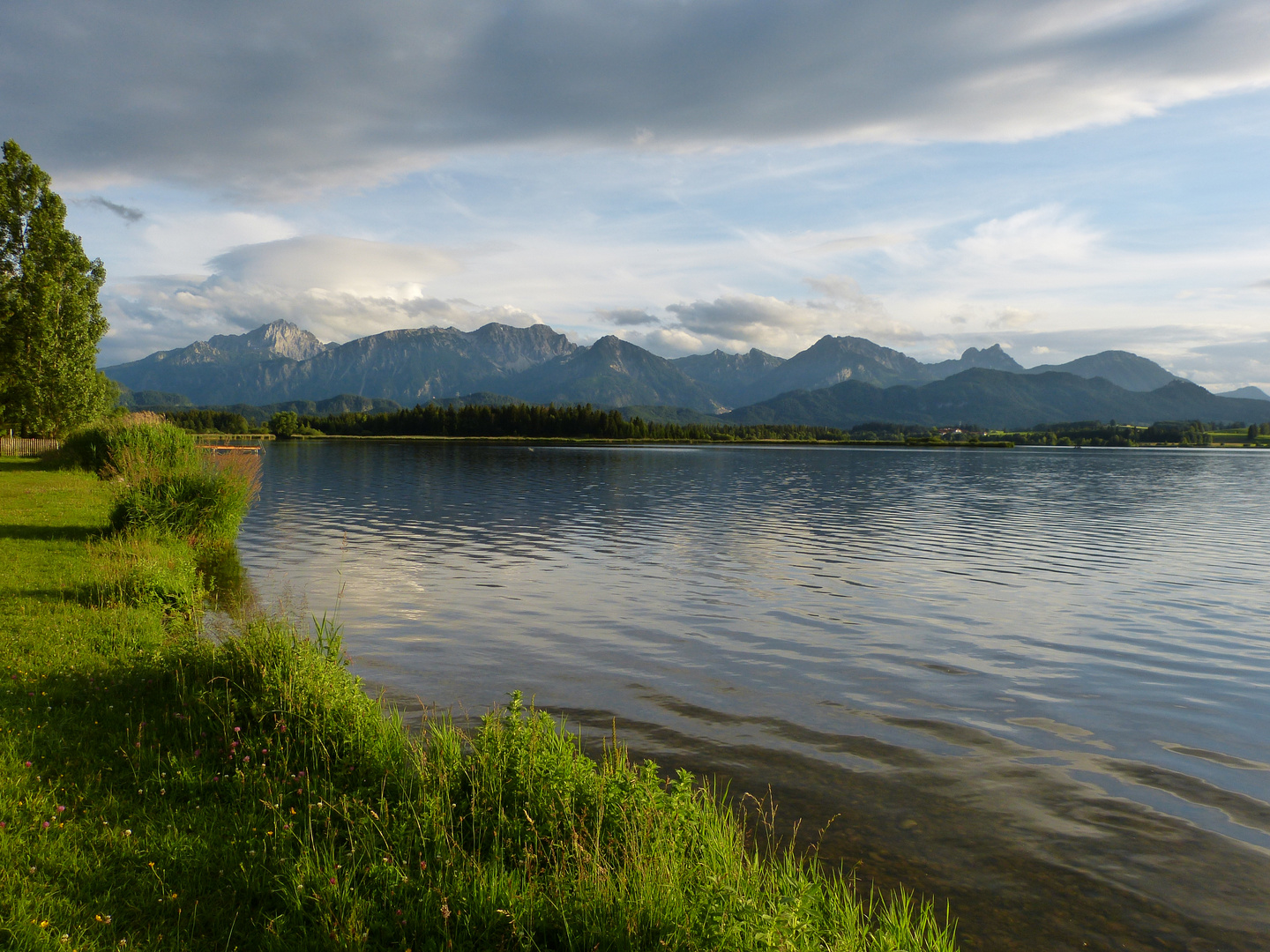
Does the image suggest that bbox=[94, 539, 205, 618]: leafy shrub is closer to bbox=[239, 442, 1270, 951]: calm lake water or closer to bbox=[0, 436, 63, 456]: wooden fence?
bbox=[239, 442, 1270, 951]: calm lake water

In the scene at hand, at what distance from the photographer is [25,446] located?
6525 cm

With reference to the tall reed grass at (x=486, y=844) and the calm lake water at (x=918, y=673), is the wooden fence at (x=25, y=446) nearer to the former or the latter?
the calm lake water at (x=918, y=673)

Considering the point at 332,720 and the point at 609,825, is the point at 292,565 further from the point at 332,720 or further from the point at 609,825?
the point at 609,825

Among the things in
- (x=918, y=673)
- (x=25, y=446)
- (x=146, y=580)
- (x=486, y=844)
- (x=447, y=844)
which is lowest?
(x=918, y=673)

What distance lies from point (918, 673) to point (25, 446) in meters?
78.0

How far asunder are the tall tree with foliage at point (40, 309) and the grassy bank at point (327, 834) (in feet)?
174

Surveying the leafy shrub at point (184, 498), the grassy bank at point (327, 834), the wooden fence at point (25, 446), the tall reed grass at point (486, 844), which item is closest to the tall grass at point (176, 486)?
the leafy shrub at point (184, 498)

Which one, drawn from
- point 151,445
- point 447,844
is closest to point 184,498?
point 151,445

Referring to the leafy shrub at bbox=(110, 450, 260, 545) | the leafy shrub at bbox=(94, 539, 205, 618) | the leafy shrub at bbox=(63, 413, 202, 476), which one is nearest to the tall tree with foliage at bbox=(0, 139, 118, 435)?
the leafy shrub at bbox=(63, 413, 202, 476)

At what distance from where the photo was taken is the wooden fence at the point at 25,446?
210ft

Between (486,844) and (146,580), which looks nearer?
(486,844)

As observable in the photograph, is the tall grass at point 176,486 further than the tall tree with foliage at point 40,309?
No

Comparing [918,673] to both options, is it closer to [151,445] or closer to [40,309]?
[151,445]

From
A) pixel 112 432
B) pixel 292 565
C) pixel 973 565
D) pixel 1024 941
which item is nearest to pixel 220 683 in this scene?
pixel 1024 941
